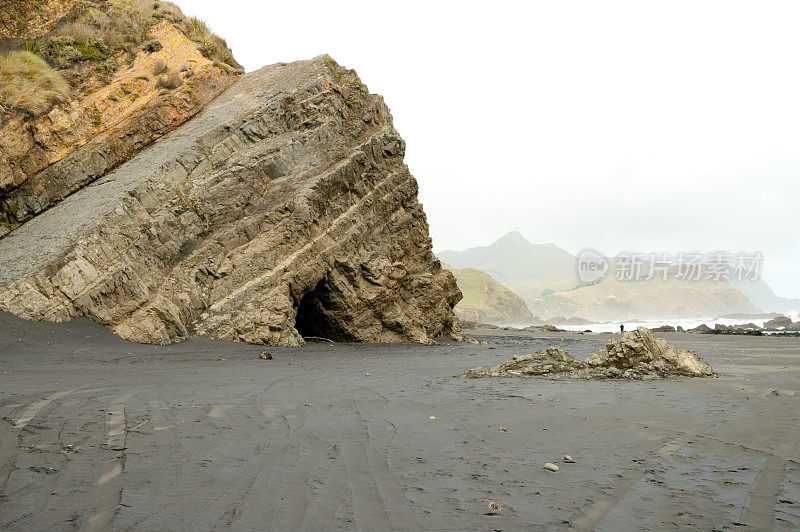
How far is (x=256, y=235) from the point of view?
16.9 metres

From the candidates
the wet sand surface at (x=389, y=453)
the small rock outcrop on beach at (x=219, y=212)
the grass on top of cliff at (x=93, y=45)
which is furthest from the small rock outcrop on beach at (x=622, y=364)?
the grass on top of cliff at (x=93, y=45)

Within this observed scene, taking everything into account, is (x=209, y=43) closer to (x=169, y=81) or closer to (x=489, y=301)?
(x=169, y=81)

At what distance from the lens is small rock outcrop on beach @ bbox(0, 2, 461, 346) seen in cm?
1430

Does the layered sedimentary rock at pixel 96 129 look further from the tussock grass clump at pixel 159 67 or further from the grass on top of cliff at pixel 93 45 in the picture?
the grass on top of cliff at pixel 93 45

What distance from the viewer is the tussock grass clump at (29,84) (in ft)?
57.4

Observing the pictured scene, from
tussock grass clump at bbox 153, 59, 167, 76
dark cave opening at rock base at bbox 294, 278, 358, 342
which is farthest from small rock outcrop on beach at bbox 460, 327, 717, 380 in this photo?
tussock grass clump at bbox 153, 59, 167, 76

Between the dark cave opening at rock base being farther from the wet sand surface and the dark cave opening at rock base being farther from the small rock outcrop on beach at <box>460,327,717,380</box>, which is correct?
the wet sand surface

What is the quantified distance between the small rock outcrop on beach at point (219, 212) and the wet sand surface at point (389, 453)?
19.8 feet

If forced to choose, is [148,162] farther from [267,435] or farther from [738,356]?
[738,356]

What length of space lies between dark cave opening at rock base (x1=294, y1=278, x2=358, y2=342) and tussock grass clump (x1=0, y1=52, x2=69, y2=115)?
10.7 m

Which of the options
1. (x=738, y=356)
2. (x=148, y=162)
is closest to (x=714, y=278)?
(x=738, y=356)

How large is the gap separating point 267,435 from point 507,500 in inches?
96.7

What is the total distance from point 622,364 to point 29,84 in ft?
64.5

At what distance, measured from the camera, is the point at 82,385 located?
7371mm
